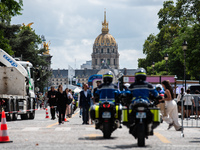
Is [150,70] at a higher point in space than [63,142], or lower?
higher

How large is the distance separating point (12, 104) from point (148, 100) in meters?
14.5

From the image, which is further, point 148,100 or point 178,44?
point 178,44

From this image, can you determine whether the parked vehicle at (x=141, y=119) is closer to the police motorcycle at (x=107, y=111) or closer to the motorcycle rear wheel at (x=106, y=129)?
the motorcycle rear wheel at (x=106, y=129)

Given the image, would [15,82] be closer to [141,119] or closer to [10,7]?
[10,7]

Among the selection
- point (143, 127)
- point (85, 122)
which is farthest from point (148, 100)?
point (85, 122)

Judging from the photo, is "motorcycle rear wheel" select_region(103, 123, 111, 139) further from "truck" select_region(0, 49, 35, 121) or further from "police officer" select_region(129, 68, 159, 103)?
"truck" select_region(0, 49, 35, 121)

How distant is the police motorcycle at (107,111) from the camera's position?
14886 mm

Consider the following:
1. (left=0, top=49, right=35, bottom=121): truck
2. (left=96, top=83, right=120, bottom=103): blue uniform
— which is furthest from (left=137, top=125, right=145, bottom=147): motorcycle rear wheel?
(left=0, top=49, right=35, bottom=121): truck

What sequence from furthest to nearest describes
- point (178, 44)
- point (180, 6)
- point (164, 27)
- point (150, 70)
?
point (150, 70) < point (164, 27) < point (180, 6) < point (178, 44)

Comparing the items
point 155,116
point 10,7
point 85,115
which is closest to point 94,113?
point 155,116

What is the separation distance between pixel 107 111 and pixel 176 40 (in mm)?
50322

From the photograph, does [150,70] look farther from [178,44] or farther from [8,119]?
[8,119]

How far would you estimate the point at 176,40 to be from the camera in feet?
212

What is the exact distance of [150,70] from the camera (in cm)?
9325
